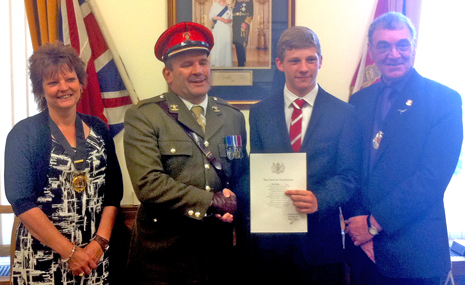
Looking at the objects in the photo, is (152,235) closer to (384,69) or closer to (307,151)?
(307,151)

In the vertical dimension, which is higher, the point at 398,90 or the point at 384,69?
the point at 384,69

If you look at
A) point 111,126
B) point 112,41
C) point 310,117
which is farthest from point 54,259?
point 112,41

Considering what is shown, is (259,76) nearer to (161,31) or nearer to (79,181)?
(161,31)

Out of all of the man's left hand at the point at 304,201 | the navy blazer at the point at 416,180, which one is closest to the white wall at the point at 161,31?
the navy blazer at the point at 416,180

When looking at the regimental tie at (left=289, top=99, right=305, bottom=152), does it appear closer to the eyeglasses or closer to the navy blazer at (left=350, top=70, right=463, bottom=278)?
the navy blazer at (left=350, top=70, right=463, bottom=278)

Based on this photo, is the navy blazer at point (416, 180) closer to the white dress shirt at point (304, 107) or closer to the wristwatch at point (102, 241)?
the white dress shirt at point (304, 107)

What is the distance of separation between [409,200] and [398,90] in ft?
1.77

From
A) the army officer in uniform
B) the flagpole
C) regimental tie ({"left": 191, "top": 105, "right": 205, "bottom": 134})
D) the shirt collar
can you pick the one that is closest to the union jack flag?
the flagpole

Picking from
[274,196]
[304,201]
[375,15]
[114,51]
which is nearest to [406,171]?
[304,201]

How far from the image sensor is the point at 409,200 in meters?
1.62

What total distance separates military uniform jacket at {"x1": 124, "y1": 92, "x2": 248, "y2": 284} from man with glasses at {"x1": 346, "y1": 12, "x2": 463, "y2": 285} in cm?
68

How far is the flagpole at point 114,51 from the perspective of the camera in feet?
8.68

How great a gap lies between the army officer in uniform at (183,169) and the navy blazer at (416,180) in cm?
70

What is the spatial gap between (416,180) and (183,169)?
109cm
